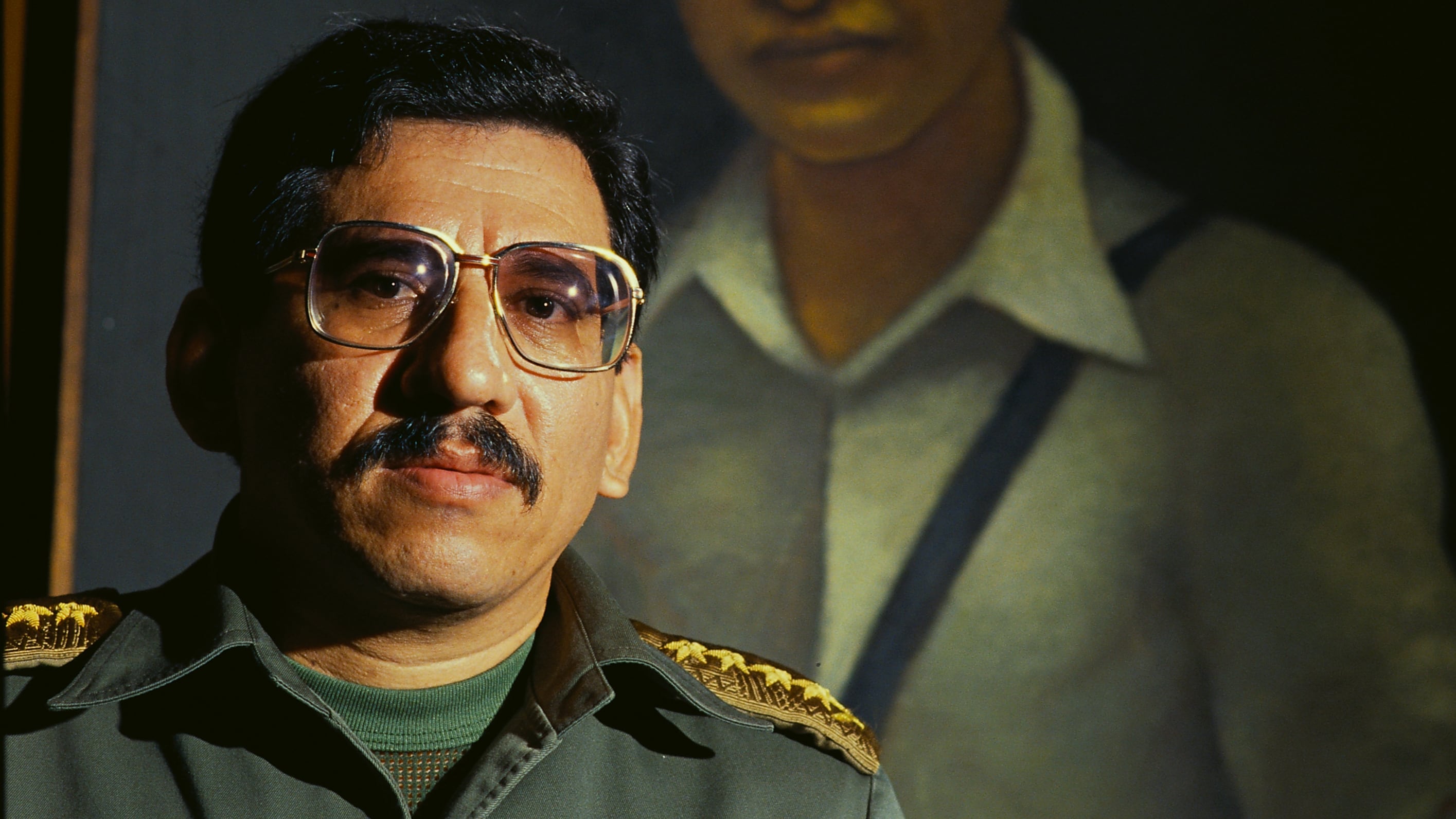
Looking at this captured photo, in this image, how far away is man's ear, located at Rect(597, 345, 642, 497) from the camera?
107cm

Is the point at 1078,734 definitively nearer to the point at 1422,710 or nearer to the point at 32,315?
the point at 1422,710

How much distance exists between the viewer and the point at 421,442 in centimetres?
84

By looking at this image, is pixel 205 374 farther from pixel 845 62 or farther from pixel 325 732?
pixel 845 62

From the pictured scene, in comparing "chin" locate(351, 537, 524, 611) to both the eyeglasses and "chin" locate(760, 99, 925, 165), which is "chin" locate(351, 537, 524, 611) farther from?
"chin" locate(760, 99, 925, 165)

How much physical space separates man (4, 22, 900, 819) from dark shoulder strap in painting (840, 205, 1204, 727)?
2.31 ft

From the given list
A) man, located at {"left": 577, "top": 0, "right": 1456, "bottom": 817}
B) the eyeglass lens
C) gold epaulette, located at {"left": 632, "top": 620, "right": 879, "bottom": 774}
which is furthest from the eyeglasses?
man, located at {"left": 577, "top": 0, "right": 1456, "bottom": 817}

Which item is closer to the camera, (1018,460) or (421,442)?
(421,442)

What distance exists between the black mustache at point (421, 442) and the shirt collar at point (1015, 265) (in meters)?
1.02

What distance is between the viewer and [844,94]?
1.86 metres

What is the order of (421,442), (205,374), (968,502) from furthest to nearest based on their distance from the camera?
(968,502) → (205,374) → (421,442)

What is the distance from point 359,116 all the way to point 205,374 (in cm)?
24

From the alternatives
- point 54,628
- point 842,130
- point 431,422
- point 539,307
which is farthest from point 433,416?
point 842,130

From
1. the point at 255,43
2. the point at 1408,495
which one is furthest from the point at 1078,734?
the point at 255,43

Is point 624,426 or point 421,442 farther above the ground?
point 421,442
